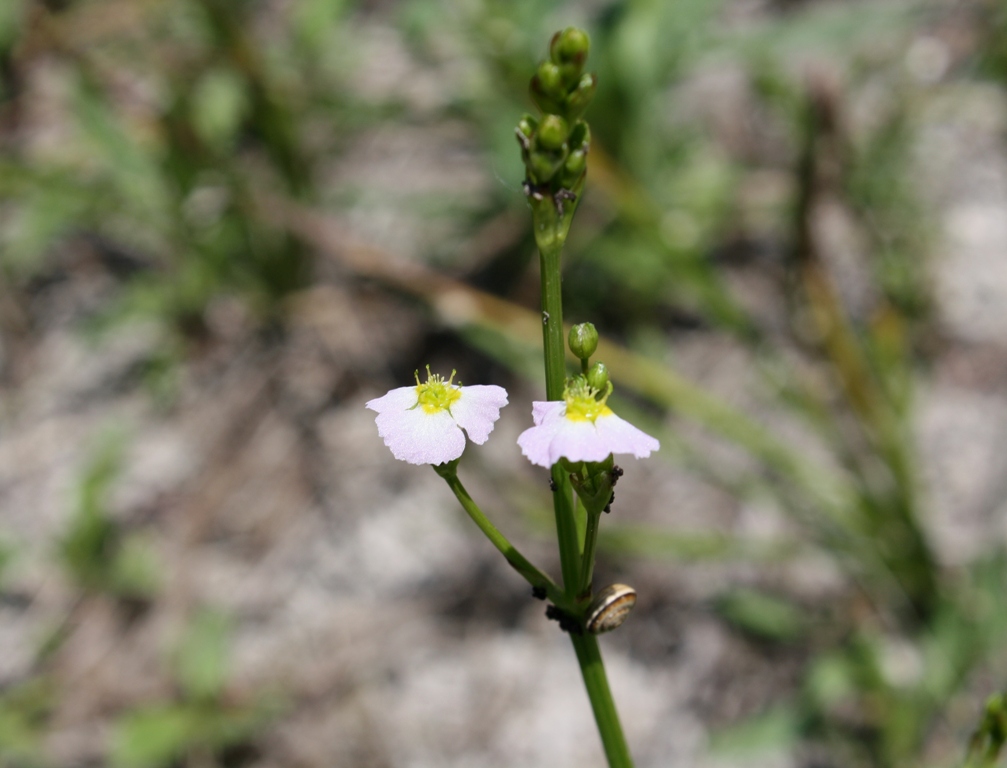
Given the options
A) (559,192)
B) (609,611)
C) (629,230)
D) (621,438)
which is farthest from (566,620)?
(629,230)

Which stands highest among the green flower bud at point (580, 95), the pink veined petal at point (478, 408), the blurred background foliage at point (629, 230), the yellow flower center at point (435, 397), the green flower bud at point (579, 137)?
the blurred background foliage at point (629, 230)

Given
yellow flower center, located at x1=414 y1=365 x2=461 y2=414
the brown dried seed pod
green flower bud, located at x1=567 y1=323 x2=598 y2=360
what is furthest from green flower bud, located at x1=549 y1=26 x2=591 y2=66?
the brown dried seed pod

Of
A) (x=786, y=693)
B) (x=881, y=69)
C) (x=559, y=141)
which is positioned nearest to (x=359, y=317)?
(x=786, y=693)

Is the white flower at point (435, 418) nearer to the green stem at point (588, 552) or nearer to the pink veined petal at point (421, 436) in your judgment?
the pink veined petal at point (421, 436)

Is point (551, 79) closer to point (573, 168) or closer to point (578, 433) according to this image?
point (573, 168)

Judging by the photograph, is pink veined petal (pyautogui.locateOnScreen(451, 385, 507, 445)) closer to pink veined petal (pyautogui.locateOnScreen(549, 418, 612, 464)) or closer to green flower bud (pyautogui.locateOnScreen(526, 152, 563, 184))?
pink veined petal (pyautogui.locateOnScreen(549, 418, 612, 464))

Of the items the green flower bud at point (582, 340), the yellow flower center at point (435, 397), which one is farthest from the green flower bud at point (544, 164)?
the yellow flower center at point (435, 397)

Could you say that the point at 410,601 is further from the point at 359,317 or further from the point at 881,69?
the point at 881,69
